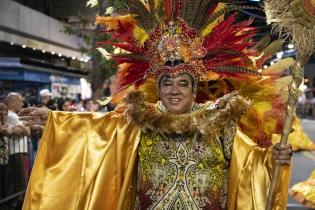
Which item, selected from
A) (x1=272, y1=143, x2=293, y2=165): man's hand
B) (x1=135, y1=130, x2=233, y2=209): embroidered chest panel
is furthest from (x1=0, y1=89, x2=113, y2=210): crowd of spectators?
(x1=272, y1=143, x2=293, y2=165): man's hand

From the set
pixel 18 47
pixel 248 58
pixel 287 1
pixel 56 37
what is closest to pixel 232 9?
pixel 248 58

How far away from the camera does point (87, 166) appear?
10.8ft

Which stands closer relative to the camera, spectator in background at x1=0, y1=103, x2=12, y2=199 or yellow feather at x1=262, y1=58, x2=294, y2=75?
yellow feather at x1=262, y1=58, x2=294, y2=75

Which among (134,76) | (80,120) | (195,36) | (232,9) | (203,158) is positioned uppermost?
(232,9)

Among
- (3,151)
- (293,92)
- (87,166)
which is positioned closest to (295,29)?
(293,92)

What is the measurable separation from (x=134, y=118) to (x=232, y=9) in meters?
0.99

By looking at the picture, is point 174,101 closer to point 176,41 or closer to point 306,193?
point 176,41

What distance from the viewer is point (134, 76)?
11.2ft

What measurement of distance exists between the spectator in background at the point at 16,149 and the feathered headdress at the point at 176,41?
3227 millimetres

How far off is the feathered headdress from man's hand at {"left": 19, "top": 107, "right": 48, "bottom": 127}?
0.51 metres

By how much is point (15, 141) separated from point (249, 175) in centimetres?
424

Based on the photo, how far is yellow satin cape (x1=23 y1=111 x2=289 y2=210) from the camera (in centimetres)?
322

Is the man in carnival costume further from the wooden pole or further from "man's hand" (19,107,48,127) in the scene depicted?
the wooden pole

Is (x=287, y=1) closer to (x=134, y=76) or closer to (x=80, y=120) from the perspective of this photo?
(x=134, y=76)
